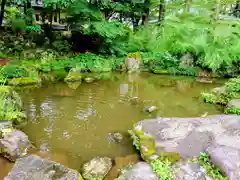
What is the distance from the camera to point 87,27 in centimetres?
1049

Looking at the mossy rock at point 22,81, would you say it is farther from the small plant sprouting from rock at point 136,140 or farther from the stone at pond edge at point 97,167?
the stone at pond edge at point 97,167

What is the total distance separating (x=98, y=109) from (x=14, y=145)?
2.60 metres

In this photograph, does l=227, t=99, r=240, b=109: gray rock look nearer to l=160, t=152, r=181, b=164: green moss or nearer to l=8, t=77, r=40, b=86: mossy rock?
l=160, t=152, r=181, b=164: green moss

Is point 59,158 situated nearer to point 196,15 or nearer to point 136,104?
point 136,104

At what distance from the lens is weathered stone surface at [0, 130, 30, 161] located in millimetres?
3925

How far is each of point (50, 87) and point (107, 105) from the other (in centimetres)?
235

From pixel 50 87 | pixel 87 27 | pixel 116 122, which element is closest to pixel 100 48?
pixel 87 27

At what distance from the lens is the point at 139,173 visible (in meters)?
3.45

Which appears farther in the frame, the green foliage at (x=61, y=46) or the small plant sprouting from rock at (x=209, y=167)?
the green foliage at (x=61, y=46)


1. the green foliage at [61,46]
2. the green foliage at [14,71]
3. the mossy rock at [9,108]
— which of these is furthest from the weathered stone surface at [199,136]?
the green foliage at [61,46]

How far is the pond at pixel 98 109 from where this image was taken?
14.6ft

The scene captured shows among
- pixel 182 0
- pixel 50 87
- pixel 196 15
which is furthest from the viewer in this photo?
pixel 182 0

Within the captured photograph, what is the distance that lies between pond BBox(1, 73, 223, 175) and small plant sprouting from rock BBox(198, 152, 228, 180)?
4.12ft

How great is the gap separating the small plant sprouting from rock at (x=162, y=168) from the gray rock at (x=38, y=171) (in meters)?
1.17
